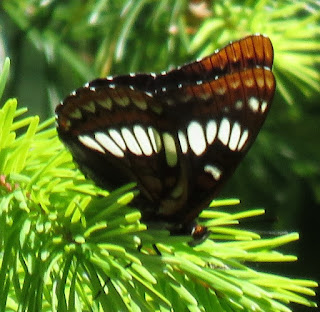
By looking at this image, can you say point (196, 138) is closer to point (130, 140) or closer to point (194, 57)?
point (130, 140)

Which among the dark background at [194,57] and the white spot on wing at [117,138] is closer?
the white spot on wing at [117,138]

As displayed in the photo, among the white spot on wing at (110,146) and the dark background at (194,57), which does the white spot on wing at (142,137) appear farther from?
the dark background at (194,57)

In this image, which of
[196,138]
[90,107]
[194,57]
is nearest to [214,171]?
[196,138]

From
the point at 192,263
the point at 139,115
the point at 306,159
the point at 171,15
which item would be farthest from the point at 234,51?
the point at 306,159

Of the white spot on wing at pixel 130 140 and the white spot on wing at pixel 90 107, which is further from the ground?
the white spot on wing at pixel 90 107

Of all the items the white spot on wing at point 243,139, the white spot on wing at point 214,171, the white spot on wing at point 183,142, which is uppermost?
the white spot on wing at point 183,142

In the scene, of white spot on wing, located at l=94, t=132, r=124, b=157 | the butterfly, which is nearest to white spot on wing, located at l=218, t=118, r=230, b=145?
the butterfly

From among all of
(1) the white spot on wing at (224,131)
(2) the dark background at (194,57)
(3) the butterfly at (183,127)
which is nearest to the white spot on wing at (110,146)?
(3) the butterfly at (183,127)

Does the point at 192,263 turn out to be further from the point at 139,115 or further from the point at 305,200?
the point at 305,200
